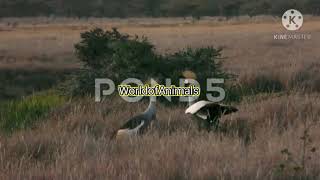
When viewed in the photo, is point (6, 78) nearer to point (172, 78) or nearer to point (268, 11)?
point (172, 78)

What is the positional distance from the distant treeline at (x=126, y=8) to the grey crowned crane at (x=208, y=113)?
241 ft

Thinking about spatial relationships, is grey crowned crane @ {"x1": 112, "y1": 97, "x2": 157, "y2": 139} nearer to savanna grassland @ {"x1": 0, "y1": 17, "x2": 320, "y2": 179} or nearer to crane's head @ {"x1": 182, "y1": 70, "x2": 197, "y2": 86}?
savanna grassland @ {"x1": 0, "y1": 17, "x2": 320, "y2": 179}

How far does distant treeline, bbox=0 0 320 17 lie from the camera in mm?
83250

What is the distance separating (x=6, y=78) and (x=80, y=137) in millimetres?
19413

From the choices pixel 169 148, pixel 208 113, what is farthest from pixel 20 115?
pixel 169 148

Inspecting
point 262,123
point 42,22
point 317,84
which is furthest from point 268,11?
point 262,123

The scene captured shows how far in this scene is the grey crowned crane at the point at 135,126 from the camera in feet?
21.0

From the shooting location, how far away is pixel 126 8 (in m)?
92.1

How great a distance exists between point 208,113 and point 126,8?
8628 centimetres

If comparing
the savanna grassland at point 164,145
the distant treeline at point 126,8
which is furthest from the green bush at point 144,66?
the distant treeline at point 126,8

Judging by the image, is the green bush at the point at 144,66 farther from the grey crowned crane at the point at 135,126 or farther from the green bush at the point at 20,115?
the grey crowned crane at the point at 135,126

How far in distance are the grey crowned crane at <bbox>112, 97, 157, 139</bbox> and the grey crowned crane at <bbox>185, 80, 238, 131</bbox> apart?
45 cm

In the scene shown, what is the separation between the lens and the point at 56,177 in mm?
4574

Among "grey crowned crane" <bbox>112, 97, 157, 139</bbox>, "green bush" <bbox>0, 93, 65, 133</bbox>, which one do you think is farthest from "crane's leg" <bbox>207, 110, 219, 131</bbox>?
"green bush" <bbox>0, 93, 65, 133</bbox>
